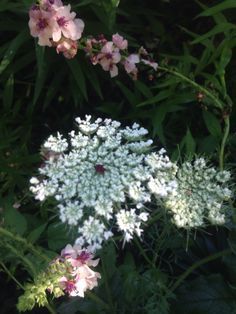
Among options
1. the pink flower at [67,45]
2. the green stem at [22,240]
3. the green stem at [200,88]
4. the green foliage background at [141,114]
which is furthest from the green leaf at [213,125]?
the green stem at [22,240]

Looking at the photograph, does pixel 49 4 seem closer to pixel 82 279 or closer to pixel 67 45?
pixel 67 45

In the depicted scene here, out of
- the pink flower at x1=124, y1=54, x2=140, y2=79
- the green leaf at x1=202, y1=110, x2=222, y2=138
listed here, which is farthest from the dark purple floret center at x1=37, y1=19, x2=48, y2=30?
the green leaf at x1=202, y1=110, x2=222, y2=138

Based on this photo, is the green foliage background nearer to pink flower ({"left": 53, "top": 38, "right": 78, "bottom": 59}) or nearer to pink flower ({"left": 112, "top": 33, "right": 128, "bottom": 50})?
pink flower ({"left": 112, "top": 33, "right": 128, "bottom": 50})

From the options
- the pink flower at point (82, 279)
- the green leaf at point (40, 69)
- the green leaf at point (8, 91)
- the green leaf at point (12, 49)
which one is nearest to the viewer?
the pink flower at point (82, 279)

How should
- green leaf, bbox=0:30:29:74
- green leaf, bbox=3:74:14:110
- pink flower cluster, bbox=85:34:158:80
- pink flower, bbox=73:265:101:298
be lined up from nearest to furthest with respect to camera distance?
pink flower, bbox=73:265:101:298, pink flower cluster, bbox=85:34:158:80, green leaf, bbox=0:30:29:74, green leaf, bbox=3:74:14:110

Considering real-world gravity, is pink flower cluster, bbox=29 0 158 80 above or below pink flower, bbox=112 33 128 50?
below

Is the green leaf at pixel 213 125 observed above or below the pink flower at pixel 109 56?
below

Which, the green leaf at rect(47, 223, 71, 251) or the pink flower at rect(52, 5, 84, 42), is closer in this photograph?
the pink flower at rect(52, 5, 84, 42)

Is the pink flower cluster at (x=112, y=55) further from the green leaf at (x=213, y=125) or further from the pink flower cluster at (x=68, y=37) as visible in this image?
the green leaf at (x=213, y=125)
